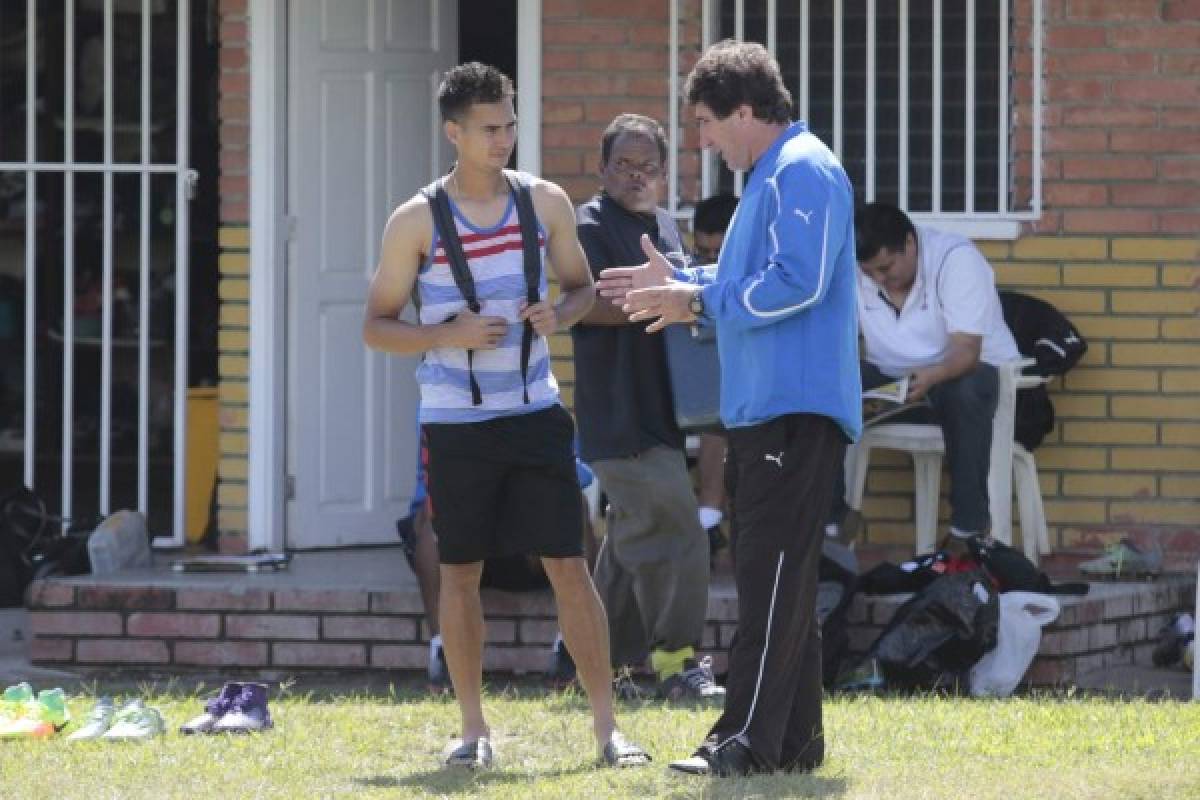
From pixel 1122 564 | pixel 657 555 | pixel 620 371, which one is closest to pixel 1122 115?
pixel 1122 564

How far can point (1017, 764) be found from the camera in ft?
20.6

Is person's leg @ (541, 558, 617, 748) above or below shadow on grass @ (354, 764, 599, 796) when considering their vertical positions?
above

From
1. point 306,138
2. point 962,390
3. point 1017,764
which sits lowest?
point 1017,764

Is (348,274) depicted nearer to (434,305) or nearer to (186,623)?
(186,623)

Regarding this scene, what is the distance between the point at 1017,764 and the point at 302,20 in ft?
14.7

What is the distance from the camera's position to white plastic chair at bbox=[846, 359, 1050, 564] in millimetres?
8750

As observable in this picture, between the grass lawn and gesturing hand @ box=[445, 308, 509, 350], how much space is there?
3.57 feet

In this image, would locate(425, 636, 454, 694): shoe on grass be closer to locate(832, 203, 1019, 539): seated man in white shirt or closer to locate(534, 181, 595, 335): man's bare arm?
locate(832, 203, 1019, 539): seated man in white shirt

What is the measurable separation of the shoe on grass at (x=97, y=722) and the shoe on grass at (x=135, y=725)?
17 millimetres

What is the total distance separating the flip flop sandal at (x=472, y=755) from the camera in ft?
20.9

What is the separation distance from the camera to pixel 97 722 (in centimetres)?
702

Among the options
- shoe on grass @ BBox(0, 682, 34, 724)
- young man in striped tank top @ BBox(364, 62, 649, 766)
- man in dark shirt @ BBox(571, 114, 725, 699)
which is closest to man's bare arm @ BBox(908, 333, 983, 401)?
man in dark shirt @ BBox(571, 114, 725, 699)

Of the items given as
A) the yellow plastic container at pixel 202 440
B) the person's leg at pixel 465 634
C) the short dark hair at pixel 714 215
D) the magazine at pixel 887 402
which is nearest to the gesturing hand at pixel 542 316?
the person's leg at pixel 465 634

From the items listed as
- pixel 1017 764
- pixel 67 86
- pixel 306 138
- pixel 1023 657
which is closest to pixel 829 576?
pixel 1023 657
